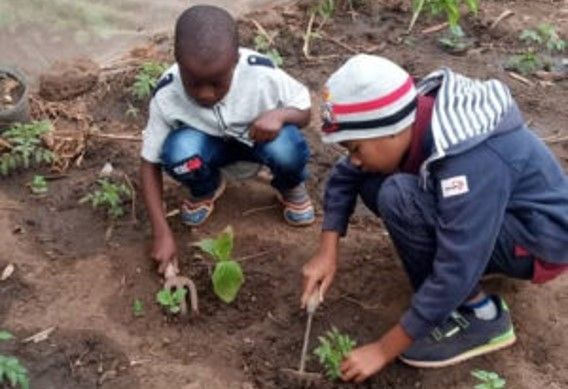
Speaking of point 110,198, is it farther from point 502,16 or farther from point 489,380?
point 502,16

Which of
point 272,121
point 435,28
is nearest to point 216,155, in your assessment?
point 272,121

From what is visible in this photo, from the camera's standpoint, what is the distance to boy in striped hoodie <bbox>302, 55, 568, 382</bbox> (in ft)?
7.48

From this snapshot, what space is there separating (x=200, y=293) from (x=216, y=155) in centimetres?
48

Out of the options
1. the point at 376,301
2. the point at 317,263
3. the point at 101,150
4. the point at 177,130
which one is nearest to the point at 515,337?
the point at 376,301

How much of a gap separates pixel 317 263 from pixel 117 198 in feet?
2.86

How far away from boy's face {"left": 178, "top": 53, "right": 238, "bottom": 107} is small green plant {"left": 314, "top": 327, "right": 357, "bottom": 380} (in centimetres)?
79

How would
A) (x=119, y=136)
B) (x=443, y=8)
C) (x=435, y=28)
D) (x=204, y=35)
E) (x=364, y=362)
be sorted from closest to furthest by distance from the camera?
(x=364, y=362) → (x=204, y=35) → (x=119, y=136) → (x=443, y=8) → (x=435, y=28)

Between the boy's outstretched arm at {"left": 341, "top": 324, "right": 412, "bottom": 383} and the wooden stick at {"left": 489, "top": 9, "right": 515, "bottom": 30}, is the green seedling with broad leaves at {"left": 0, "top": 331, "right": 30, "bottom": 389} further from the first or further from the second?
the wooden stick at {"left": 489, "top": 9, "right": 515, "bottom": 30}

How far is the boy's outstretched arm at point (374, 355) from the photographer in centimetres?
245

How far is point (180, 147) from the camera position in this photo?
3.00 metres

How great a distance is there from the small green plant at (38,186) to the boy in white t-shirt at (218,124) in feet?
1.70

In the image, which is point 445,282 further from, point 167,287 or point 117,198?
point 117,198

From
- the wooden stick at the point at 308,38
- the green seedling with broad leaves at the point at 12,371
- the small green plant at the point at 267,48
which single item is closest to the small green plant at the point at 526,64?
the wooden stick at the point at 308,38

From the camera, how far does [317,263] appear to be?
2697 mm
